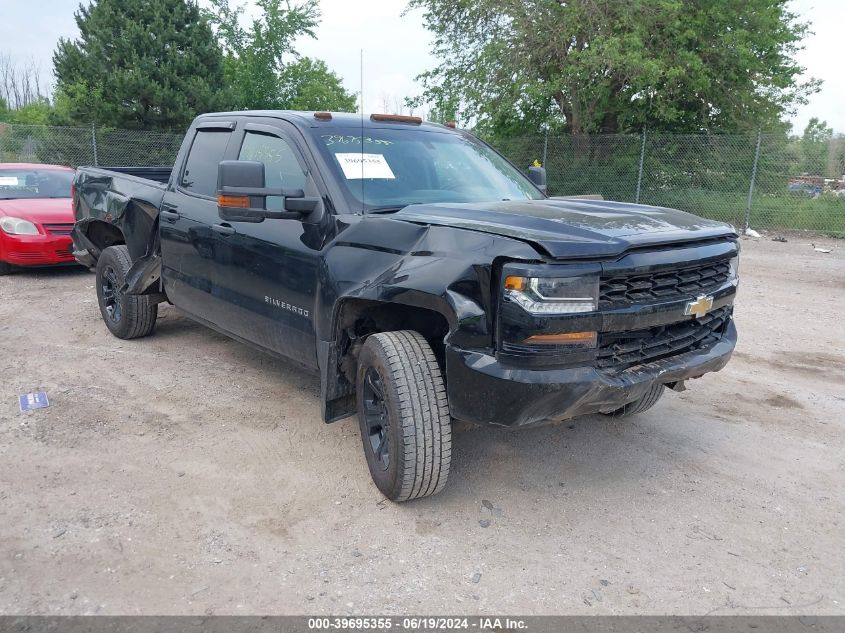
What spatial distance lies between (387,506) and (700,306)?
5.80 feet

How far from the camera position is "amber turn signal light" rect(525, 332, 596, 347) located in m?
2.79

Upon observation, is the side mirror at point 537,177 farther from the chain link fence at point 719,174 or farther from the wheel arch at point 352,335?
the chain link fence at point 719,174

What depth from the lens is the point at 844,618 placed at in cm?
260

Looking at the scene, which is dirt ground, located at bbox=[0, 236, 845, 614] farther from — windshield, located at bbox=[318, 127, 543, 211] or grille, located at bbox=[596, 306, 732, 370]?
windshield, located at bbox=[318, 127, 543, 211]

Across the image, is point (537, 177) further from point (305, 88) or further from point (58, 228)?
point (305, 88)

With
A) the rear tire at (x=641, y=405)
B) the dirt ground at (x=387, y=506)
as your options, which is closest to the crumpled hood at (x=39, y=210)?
the dirt ground at (x=387, y=506)

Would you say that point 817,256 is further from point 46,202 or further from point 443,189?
point 46,202

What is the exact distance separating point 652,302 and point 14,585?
285 cm

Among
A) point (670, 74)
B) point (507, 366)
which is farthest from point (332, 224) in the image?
point (670, 74)

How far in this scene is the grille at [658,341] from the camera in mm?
2975

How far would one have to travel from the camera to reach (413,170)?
13.4ft

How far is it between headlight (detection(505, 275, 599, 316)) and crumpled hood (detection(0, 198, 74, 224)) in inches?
301

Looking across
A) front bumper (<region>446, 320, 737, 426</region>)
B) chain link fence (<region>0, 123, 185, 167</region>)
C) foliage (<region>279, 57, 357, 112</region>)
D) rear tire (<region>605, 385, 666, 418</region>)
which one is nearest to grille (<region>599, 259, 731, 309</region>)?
front bumper (<region>446, 320, 737, 426</region>)

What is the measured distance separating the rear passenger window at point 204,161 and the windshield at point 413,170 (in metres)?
1.11
